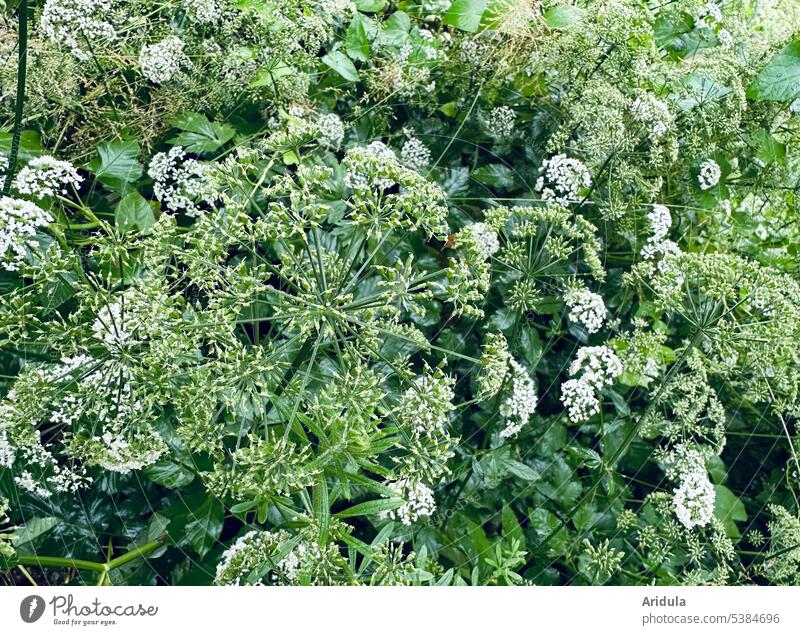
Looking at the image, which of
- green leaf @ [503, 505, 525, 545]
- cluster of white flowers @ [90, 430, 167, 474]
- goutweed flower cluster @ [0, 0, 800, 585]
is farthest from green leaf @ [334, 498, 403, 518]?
green leaf @ [503, 505, 525, 545]

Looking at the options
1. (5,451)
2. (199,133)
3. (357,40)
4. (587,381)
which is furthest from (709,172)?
(5,451)

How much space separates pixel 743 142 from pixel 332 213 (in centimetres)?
99

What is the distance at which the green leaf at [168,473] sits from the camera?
3.76 ft

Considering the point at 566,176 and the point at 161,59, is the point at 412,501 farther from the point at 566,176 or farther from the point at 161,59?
the point at 161,59

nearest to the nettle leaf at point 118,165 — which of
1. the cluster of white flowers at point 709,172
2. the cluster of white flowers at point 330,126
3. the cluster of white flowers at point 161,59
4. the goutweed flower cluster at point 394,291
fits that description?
the goutweed flower cluster at point 394,291

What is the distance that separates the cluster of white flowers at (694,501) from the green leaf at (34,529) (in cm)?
119

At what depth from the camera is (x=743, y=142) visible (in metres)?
1.55

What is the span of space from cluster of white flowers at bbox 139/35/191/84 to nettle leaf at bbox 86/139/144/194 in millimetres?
133

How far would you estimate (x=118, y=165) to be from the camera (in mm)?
1233

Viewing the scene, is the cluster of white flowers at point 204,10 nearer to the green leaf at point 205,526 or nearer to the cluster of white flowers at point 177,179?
the cluster of white flowers at point 177,179

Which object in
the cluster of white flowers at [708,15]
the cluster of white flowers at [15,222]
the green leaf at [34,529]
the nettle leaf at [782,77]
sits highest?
the cluster of white flowers at [708,15]
